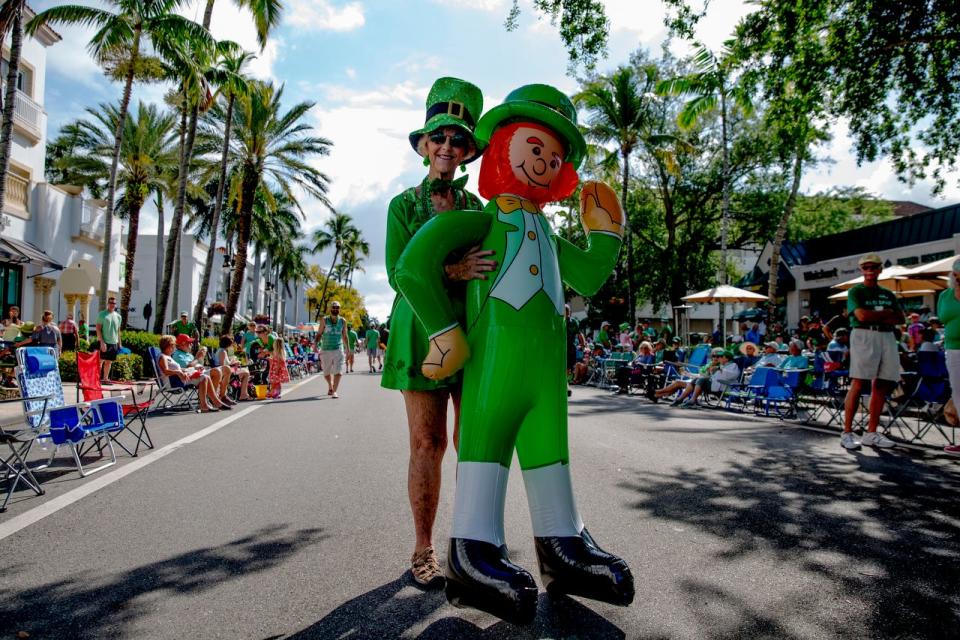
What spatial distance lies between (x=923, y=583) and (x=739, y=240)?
2968cm

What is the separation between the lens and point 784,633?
7.70 ft

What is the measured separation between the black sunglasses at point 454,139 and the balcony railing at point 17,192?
72.1 feet

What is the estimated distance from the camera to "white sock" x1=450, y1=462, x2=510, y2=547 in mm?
2264

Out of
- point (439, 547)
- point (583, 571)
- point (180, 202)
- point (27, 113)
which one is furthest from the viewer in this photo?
point (27, 113)

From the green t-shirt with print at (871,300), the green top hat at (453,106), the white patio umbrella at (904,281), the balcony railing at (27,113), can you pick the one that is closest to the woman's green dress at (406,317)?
the green top hat at (453,106)

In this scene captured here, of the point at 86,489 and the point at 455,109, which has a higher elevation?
the point at 455,109

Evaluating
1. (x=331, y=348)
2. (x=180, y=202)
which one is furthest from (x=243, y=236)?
(x=331, y=348)

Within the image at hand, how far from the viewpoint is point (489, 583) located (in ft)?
6.98

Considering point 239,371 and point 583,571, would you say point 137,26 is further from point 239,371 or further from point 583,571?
point 583,571

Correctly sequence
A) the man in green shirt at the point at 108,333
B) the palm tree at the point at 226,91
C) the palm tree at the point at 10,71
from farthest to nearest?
the palm tree at the point at 226,91 → the man in green shirt at the point at 108,333 → the palm tree at the point at 10,71

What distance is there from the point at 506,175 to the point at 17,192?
76.0ft

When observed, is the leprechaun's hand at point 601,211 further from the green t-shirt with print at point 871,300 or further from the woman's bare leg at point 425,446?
the green t-shirt with print at point 871,300

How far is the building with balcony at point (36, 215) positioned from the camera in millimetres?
20266

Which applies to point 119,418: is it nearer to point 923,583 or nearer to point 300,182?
point 923,583
